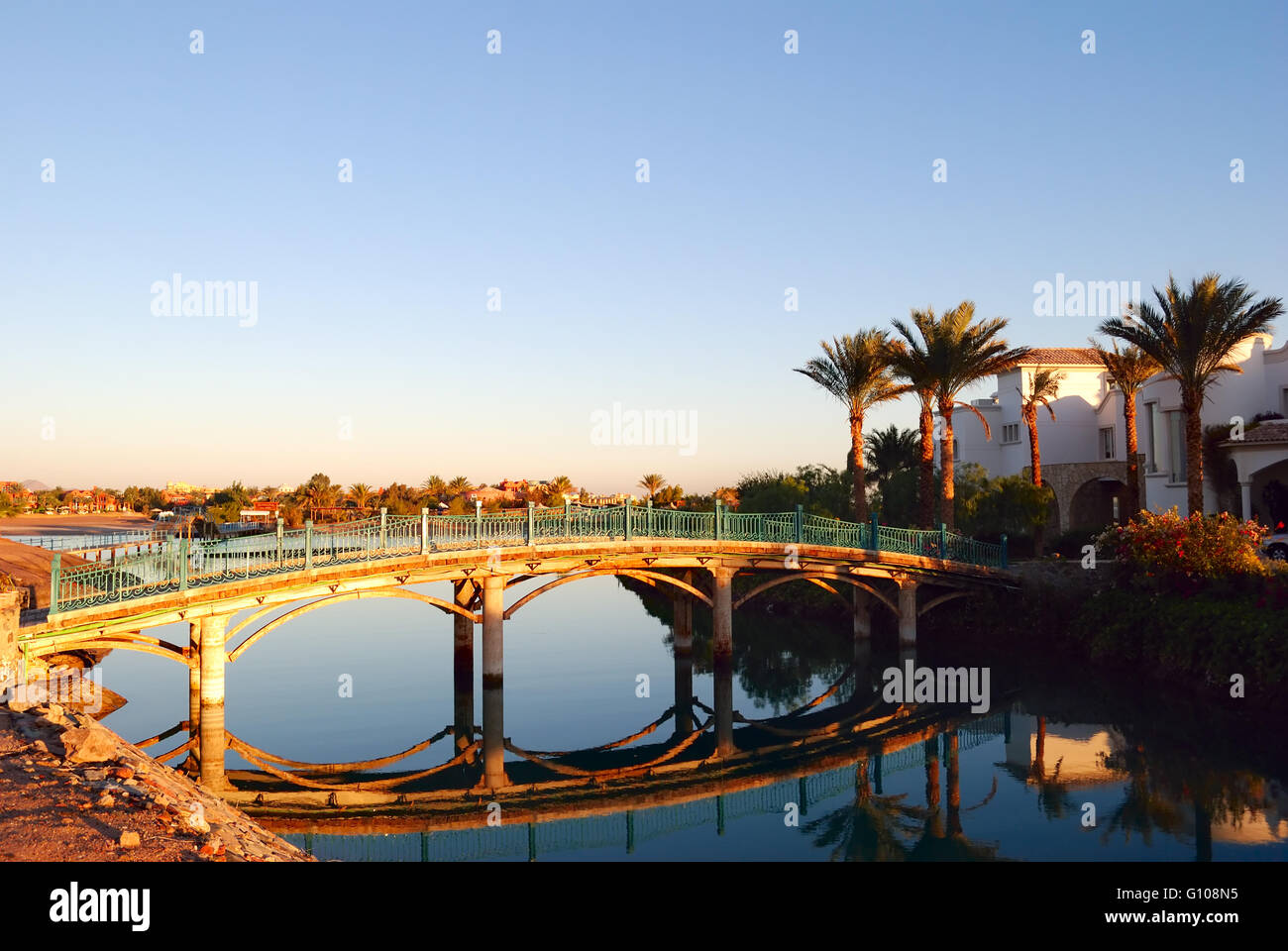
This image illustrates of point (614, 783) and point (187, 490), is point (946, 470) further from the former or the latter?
point (187, 490)

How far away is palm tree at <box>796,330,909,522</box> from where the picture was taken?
31.7 m

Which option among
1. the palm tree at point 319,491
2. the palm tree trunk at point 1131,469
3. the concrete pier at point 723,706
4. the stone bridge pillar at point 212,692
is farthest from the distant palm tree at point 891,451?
the palm tree at point 319,491

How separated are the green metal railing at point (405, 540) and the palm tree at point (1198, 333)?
704 centimetres

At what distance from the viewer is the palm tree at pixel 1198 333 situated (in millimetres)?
25219

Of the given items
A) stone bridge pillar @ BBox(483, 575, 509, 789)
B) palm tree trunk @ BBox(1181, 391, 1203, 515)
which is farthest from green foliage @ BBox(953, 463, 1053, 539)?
stone bridge pillar @ BBox(483, 575, 509, 789)

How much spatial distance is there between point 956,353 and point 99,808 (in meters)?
26.1

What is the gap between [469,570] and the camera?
21172 mm

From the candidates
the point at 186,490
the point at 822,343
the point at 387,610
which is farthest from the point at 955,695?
the point at 186,490

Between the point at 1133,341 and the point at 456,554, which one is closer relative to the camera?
the point at 456,554

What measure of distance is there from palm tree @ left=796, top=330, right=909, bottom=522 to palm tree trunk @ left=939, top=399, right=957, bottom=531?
2.46m

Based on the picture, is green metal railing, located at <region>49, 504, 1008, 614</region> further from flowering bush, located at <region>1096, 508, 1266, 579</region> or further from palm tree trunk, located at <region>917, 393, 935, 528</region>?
flowering bush, located at <region>1096, 508, 1266, 579</region>

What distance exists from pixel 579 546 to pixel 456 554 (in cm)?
315
